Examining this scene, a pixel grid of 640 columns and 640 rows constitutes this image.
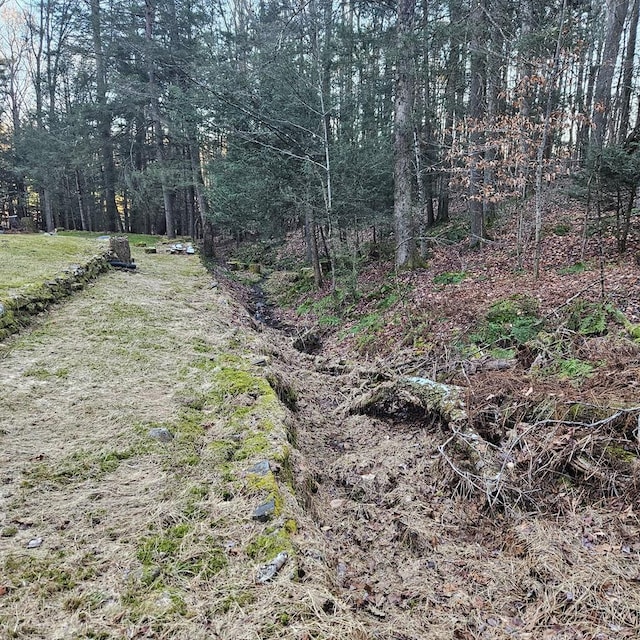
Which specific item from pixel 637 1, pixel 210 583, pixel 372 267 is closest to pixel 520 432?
pixel 210 583

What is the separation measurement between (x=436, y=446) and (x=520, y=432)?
768 mm

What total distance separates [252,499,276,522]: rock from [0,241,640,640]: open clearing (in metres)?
0.03

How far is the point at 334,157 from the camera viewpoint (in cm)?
1023

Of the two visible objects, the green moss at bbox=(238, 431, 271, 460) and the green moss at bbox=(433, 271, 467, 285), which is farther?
the green moss at bbox=(433, 271, 467, 285)

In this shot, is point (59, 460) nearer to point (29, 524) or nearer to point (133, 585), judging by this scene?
point (29, 524)

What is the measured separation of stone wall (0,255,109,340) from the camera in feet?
16.7

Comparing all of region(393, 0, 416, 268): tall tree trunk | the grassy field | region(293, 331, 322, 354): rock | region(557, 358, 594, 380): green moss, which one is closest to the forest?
region(393, 0, 416, 268): tall tree trunk

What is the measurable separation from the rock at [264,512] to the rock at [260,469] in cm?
30

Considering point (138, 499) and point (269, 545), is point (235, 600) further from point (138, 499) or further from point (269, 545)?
point (138, 499)

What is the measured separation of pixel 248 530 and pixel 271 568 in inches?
11.6

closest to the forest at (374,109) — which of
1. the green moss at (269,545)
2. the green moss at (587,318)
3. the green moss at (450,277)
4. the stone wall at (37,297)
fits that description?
the green moss at (450,277)

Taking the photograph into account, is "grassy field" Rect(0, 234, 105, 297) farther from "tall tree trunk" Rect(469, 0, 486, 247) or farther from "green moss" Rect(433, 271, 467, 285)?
"tall tree trunk" Rect(469, 0, 486, 247)

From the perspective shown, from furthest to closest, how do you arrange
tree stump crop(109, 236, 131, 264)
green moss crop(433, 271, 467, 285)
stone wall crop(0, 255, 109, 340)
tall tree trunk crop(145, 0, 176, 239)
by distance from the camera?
tall tree trunk crop(145, 0, 176, 239)
tree stump crop(109, 236, 131, 264)
green moss crop(433, 271, 467, 285)
stone wall crop(0, 255, 109, 340)

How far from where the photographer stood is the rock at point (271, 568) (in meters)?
1.96
